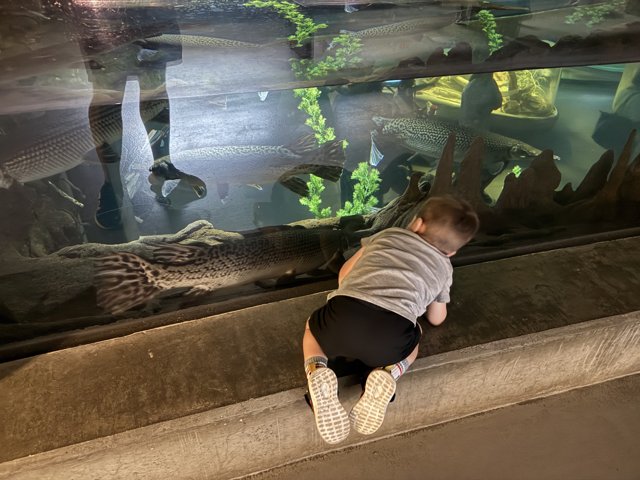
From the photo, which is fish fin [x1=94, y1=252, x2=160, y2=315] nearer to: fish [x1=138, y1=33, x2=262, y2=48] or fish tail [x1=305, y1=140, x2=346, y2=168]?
fish [x1=138, y1=33, x2=262, y2=48]

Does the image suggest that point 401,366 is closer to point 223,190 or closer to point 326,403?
point 326,403

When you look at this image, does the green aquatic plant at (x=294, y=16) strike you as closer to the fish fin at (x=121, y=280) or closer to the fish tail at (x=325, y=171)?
the fish tail at (x=325, y=171)

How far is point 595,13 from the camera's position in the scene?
90.6 inches

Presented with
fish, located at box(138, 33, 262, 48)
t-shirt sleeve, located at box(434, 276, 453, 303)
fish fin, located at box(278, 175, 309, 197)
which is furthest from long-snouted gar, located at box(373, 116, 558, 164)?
t-shirt sleeve, located at box(434, 276, 453, 303)

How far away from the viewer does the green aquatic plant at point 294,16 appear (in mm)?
1857

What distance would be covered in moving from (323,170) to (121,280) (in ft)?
4.06

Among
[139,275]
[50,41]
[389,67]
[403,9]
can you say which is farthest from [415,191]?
[50,41]

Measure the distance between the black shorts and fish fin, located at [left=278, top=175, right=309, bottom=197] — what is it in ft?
3.78

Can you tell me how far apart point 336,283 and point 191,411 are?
854mm

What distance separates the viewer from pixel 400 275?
1.41 m

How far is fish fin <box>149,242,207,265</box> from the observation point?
1.87m

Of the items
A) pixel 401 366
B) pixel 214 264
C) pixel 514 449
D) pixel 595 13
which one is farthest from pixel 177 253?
pixel 595 13

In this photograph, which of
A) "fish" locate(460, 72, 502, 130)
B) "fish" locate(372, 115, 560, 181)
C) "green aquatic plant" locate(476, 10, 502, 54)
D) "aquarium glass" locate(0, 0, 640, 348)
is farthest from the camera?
"fish" locate(460, 72, 502, 130)

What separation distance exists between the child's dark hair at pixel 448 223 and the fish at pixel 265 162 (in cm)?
111
